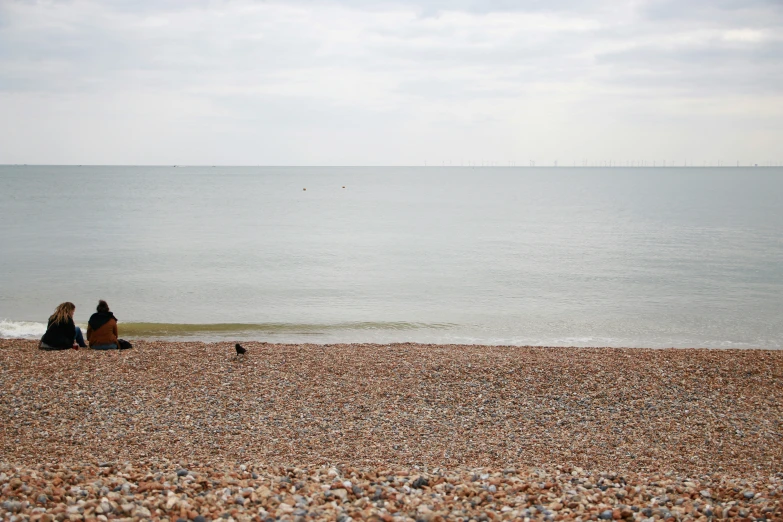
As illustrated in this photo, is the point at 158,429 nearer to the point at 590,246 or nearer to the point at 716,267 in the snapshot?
the point at 716,267

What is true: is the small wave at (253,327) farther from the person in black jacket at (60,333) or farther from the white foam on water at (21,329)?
the person in black jacket at (60,333)

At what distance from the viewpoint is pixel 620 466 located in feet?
27.2

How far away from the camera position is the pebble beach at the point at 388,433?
6219mm

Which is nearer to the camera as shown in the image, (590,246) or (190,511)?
(190,511)

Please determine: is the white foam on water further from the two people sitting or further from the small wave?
the two people sitting

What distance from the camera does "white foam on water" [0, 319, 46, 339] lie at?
17.6 metres

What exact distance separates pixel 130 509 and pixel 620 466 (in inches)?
231

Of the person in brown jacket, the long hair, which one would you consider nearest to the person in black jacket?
the long hair

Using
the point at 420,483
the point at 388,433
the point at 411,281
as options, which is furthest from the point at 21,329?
the point at 420,483

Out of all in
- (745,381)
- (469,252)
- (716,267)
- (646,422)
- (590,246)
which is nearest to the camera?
(646,422)

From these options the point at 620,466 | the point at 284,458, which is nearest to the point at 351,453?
the point at 284,458

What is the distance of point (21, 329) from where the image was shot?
60.1 feet

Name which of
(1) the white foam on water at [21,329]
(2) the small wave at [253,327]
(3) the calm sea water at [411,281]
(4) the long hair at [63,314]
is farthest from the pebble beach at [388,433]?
(3) the calm sea water at [411,281]

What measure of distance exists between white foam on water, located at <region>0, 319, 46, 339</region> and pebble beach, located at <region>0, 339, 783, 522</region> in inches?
109
